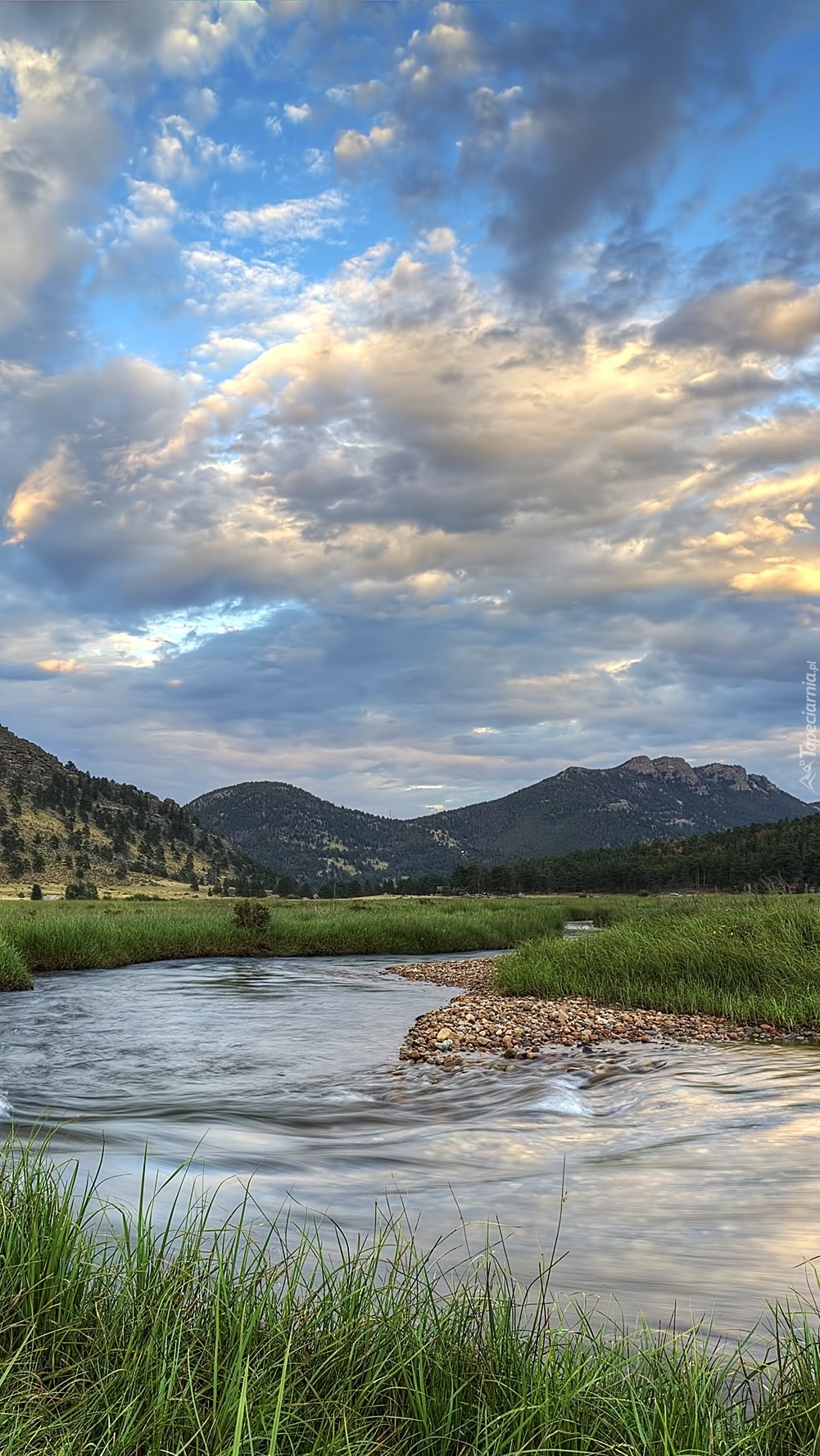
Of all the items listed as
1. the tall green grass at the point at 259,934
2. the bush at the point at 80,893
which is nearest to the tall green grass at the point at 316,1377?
the tall green grass at the point at 259,934

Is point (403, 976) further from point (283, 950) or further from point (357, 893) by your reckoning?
point (357, 893)

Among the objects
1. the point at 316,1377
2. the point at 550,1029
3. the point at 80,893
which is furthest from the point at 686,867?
the point at 316,1377

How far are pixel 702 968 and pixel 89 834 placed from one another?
5830 inches

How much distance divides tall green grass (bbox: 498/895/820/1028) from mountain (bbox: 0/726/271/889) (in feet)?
378

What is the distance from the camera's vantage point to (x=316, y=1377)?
3.73 metres

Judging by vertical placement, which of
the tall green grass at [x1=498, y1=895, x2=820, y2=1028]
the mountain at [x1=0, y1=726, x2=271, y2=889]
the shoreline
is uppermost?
the mountain at [x1=0, y1=726, x2=271, y2=889]

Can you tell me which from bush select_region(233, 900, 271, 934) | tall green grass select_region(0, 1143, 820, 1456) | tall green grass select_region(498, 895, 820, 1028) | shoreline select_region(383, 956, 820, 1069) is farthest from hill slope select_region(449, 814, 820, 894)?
tall green grass select_region(0, 1143, 820, 1456)

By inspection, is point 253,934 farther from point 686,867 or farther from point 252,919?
point 686,867

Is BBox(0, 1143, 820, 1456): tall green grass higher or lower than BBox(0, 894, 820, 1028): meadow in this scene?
higher

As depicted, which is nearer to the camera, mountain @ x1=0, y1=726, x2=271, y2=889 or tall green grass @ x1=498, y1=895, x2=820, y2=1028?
tall green grass @ x1=498, y1=895, x2=820, y2=1028

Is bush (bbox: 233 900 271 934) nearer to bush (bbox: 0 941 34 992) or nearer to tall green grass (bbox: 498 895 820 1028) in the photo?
bush (bbox: 0 941 34 992)

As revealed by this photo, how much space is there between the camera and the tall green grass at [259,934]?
110 ft

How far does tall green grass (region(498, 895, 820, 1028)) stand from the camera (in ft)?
64.6

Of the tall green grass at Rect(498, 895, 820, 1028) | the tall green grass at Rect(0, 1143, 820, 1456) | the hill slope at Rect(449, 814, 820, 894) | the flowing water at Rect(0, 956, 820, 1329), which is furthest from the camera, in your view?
the hill slope at Rect(449, 814, 820, 894)
